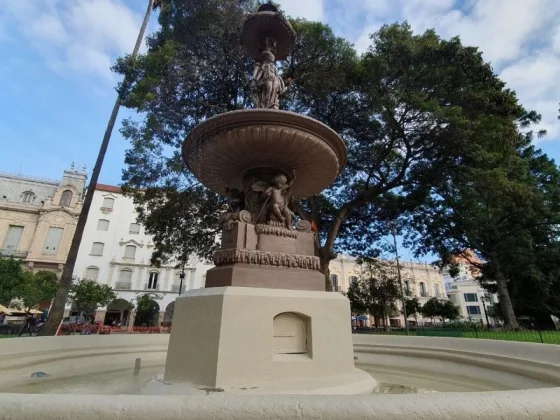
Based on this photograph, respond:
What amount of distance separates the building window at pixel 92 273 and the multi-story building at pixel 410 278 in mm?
27627

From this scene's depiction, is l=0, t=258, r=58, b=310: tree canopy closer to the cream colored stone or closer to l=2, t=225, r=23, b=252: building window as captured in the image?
l=2, t=225, r=23, b=252: building window

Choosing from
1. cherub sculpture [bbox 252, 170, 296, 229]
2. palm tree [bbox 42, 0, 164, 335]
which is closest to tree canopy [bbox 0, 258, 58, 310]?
palm tree [bbox 42, 0, 164, 335]

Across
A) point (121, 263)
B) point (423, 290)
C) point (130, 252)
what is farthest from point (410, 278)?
point (121, 263)

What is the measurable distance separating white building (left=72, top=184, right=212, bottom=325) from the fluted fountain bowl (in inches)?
1164

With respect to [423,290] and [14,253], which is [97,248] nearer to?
[14,253]

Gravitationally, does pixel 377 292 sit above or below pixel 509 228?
below

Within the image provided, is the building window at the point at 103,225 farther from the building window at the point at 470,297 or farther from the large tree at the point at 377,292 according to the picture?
the building window at the point at 470,297

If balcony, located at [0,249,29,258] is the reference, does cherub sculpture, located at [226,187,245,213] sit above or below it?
below

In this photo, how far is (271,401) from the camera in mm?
1577

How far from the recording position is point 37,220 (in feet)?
115

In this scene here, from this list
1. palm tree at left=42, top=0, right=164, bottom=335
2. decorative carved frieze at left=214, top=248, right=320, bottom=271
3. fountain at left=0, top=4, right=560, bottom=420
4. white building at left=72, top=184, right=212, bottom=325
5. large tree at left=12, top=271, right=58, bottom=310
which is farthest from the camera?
white building at left=72, top=184, right=212, bottom=325

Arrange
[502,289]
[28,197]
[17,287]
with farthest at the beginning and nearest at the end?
[28,197] → [17,287] → [502,289]

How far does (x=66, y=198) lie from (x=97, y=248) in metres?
7.02

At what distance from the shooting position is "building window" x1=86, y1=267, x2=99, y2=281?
34.4 meters
